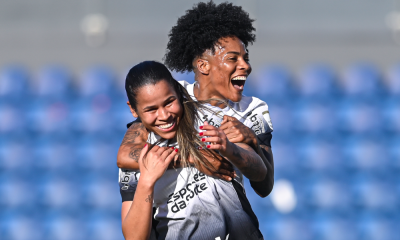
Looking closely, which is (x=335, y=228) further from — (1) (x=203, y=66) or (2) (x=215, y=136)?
(2) (x=215, y=136)

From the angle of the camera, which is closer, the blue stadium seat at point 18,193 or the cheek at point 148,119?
the cheek at point 148,119

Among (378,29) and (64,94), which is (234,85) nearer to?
(64,94)

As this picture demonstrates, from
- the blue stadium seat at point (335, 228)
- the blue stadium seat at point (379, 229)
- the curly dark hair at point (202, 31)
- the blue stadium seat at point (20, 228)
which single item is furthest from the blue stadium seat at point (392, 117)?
the blue stadium seat at point (20, 228)

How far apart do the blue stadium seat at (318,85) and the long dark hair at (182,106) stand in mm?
4062

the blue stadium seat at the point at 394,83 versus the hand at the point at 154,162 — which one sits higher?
the blue stadium seat at the point at 394,83

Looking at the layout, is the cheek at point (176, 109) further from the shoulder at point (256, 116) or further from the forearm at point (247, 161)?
the shoulder at point (256, 116)

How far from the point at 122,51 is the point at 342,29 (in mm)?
2647

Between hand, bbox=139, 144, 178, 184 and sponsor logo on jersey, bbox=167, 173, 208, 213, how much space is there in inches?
7.0

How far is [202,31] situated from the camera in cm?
275

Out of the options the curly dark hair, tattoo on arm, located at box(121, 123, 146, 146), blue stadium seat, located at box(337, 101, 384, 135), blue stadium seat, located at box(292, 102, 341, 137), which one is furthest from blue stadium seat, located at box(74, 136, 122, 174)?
tattoo on arm, located at box(121, 123, 146, 146)

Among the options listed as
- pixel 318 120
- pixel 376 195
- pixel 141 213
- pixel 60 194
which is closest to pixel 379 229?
pixel 376 195

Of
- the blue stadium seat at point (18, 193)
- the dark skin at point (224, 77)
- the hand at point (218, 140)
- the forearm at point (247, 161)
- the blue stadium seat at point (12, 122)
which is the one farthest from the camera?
the blue stadium seat at point (12, 122)

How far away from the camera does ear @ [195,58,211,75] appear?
270 cm

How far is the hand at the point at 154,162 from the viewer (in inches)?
87.1
